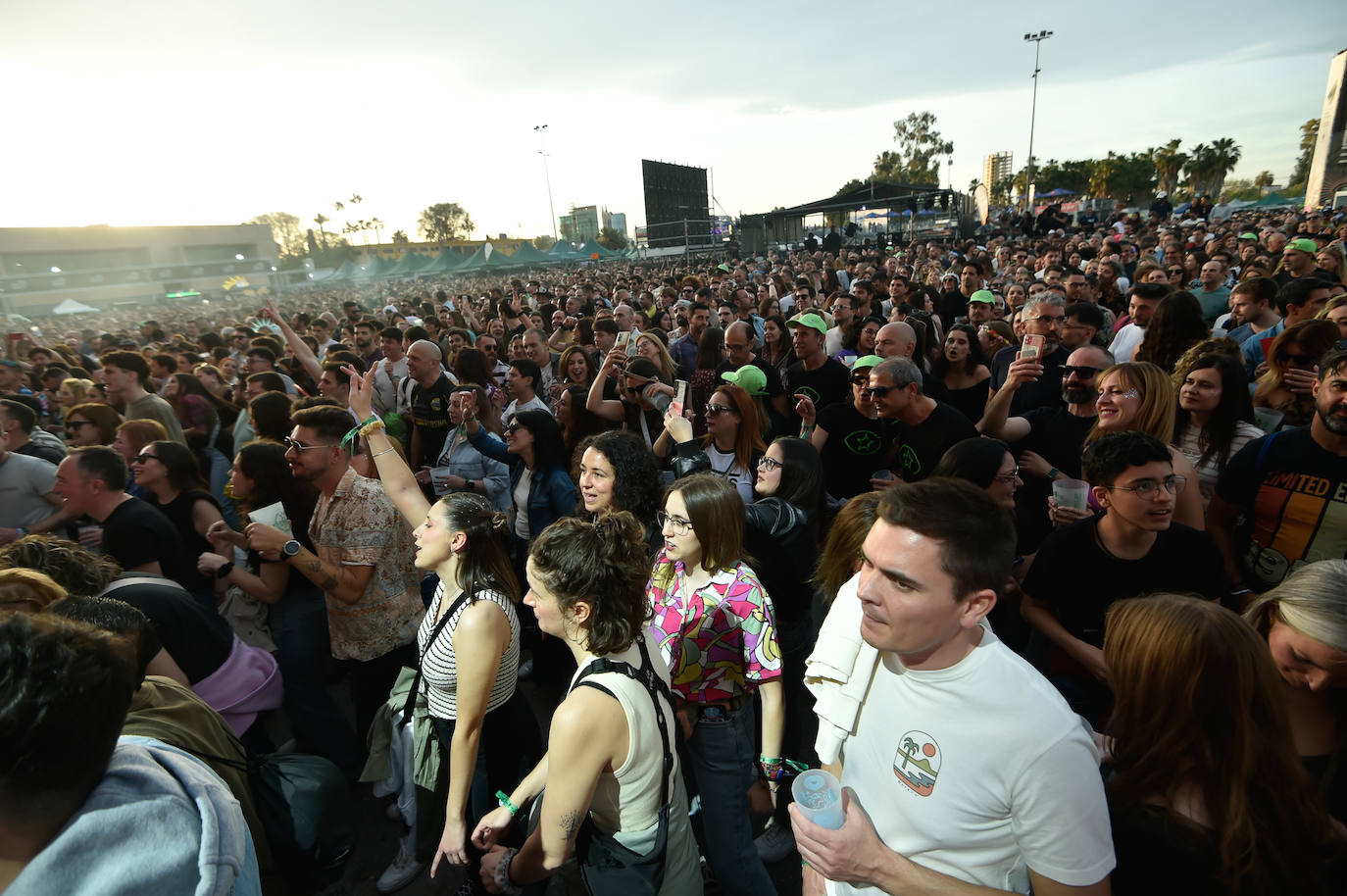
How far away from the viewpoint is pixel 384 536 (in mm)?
3148

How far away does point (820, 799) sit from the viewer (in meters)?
1.41

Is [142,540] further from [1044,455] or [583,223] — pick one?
[583,223]

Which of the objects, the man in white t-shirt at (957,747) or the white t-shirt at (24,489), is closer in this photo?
the man in white t-shirt at (957,747)

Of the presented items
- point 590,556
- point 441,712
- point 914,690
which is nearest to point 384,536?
point 441,712

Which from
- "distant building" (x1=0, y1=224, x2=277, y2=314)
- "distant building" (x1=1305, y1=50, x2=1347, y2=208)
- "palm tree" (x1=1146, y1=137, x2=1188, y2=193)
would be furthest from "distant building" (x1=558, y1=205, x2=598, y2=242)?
"distant building" (x1=1305, y1=50, x2=1347, y2=208)

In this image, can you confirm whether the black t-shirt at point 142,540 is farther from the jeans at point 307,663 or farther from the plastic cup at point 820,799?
the plastic cup at point 820,799

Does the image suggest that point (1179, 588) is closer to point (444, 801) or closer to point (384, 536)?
point (444, 801)

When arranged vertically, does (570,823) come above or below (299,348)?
below

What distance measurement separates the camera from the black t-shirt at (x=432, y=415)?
Answer: 558cm

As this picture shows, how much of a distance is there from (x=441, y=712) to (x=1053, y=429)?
12.3ft

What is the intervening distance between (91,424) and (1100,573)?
658 centimetres

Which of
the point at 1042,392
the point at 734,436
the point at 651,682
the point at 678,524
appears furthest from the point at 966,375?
the point at 651,682

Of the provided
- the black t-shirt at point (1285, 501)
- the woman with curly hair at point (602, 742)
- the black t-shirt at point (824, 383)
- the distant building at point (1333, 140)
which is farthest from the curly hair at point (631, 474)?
the distant building at point (1333, 140)

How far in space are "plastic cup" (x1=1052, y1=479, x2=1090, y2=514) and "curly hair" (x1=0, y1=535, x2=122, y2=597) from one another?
4042 mm
